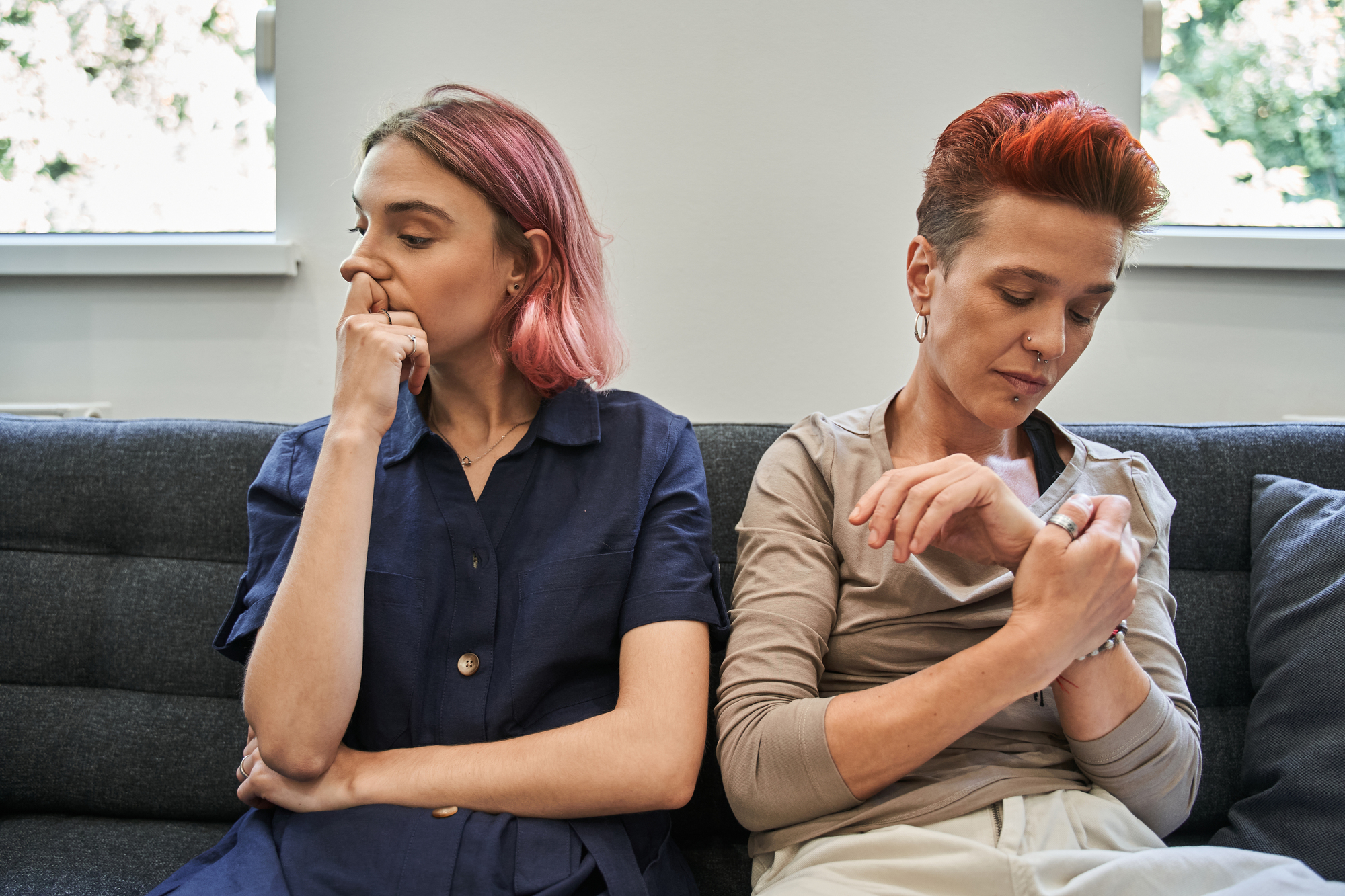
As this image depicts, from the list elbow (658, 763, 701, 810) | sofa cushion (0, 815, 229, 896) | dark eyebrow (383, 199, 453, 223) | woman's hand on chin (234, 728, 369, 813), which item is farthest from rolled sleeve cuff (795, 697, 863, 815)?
sofa cushion (0, 815, 229, 896)

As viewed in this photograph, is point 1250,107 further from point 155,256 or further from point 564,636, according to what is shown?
point 155,256

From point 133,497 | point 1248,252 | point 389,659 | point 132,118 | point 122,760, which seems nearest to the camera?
point 389,659

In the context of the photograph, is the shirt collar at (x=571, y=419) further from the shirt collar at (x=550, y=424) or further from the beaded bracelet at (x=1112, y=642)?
the beaded bracelet at (x=1112, y=642)

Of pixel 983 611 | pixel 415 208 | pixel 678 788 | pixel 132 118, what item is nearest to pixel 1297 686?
pixel 983 611

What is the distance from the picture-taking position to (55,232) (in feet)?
6.70

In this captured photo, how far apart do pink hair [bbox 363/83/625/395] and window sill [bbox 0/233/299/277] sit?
2.56ft

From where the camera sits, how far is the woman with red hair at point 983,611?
87 centimetres

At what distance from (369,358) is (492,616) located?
1.11ft

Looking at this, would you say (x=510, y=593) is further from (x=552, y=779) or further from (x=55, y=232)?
(x=55, y=232)

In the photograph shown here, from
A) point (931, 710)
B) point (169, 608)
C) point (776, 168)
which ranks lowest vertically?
point (169, 608)

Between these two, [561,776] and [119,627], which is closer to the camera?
[561,776]

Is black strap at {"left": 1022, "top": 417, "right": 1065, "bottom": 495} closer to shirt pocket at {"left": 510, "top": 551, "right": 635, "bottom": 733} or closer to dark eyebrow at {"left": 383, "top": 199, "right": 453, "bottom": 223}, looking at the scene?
shirt pocket at {"left": 510, "top": 551, "right": 635, "bottom": 733}

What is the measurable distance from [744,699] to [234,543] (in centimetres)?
92

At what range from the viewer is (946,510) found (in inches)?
33.5
